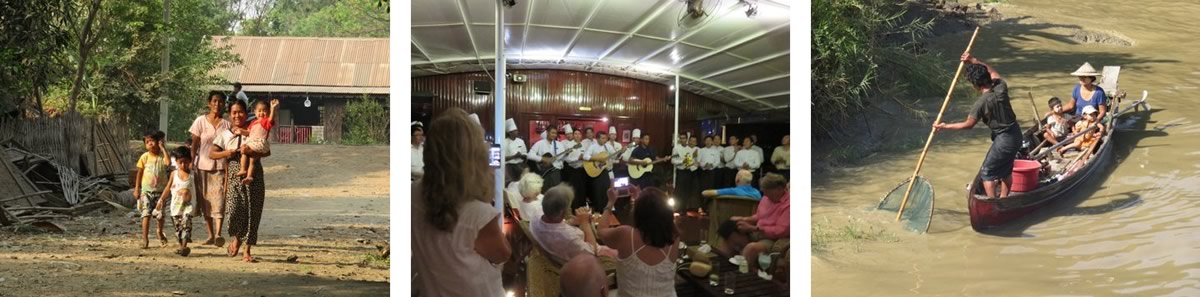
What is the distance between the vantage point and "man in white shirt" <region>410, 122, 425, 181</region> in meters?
2.72

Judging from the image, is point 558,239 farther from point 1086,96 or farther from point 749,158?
point 1086,96

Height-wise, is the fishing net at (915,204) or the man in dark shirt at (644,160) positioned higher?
the man in dark shirt at (644,160)

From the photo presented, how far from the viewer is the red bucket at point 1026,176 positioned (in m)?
3.32

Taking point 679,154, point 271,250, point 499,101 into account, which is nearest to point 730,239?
point 679,154

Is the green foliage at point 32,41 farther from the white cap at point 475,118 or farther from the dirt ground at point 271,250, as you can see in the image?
the white cap at point 475,118

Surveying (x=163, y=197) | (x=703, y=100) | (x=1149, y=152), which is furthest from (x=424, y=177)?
(x=1149, y=152)

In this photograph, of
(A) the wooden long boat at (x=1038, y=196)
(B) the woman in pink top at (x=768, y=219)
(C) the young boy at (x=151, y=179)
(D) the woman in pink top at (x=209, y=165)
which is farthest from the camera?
(C) the young boy at (x=151, y=179)

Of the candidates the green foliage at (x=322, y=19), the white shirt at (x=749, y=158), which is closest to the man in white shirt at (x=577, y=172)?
the white shirt at (x=749, y=158)

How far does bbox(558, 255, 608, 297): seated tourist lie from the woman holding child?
1.75 metres

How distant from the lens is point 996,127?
3.36 m

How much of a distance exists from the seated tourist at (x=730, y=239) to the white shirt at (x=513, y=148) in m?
0.85

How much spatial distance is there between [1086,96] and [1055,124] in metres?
0.18

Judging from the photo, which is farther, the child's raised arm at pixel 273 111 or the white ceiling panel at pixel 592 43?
the child's raised arm at pixel 273 111

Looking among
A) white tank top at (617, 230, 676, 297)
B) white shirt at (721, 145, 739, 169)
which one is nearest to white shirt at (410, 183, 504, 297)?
white tank top at (617, 230, 676, 297)
